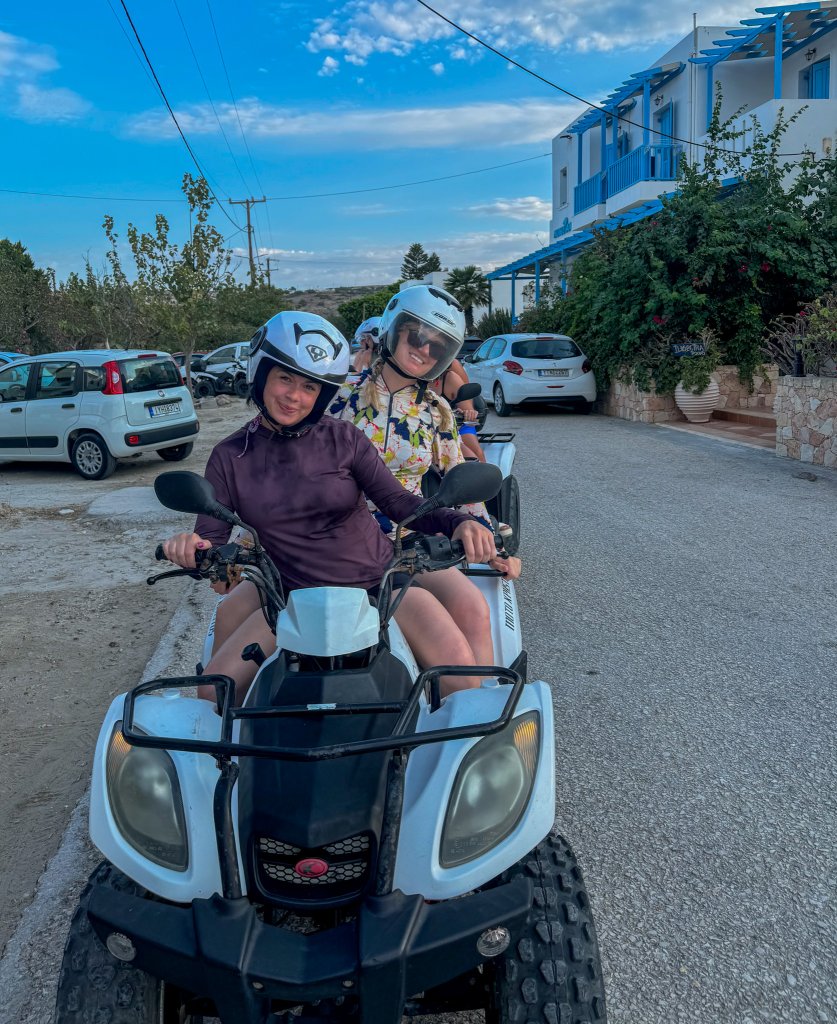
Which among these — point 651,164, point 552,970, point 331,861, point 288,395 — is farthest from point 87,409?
point 651,164

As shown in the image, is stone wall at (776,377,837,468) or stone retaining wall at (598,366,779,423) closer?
stone wall at (776,377,837,468)

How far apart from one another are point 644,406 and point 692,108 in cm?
1362

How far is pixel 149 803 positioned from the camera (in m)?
1.90

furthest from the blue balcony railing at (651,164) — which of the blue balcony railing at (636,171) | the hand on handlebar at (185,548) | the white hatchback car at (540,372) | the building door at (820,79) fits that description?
the hand on handlebar at (185,548)

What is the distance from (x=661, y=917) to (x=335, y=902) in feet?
4.26

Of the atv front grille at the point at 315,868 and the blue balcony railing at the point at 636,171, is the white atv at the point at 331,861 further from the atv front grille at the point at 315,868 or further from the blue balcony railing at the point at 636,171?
the blue balcony railing at the point at 636,171

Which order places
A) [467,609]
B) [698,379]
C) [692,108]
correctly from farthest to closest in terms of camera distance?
[692,108] → [698,379] → [467,609]

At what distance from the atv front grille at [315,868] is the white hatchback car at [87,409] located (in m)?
10.9

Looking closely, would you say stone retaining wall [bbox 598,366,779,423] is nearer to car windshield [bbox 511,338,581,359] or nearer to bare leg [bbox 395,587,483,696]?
car windshield [bbox 511,338,581,359]

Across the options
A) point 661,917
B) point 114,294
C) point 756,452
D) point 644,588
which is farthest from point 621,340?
point 114,294

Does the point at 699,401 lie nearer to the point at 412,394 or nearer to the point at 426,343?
the point at 412,394

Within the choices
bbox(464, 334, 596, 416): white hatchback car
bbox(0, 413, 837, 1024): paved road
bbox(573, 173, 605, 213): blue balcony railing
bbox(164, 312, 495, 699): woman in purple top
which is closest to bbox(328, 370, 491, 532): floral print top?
bbox(0, 413, 837, 1024): paved road

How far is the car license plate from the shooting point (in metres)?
12.5

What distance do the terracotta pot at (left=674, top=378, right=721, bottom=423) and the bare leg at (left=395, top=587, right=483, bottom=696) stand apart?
44.7 feet
